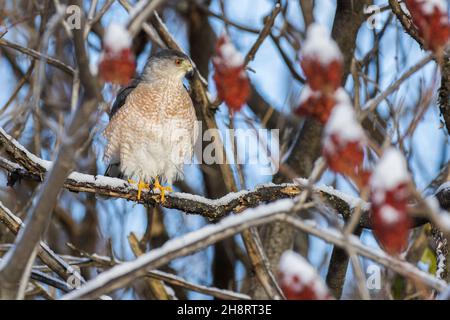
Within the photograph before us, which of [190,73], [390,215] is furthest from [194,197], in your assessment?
[390,215]

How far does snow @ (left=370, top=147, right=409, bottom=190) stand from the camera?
2201 millimetres

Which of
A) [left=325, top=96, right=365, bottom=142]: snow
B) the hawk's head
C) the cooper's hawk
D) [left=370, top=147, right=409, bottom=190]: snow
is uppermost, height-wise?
the hawk's head

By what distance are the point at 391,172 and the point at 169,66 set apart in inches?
159

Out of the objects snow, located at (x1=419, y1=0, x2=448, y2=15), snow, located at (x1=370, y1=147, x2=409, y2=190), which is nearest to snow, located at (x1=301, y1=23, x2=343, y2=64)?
snow, located at (x1=370, y1=147, x2=409, y2=190)

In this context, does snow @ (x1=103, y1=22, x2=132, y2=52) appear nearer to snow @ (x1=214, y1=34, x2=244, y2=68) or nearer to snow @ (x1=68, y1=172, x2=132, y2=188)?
snow @ (x1=214, y1=34, x2=244, y2=68)

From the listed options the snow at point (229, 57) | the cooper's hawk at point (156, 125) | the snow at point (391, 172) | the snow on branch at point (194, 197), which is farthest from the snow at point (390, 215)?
the cooper's hawk at point (156, 125)

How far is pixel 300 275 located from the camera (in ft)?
7.67

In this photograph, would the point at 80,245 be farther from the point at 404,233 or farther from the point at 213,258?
the point at 404,233

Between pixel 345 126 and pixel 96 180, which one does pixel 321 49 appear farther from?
pixel 96 180

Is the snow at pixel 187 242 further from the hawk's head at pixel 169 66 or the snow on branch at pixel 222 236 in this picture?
the hawk's head at pixel 169 66

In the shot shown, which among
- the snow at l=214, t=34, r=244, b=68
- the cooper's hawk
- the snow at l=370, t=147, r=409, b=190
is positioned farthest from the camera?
the cooper's hawk

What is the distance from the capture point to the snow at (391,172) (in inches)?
86.7
